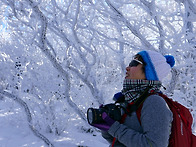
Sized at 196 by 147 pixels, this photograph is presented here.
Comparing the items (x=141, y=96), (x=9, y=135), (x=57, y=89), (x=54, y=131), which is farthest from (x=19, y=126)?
(x=141, y=96)

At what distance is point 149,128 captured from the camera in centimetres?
112

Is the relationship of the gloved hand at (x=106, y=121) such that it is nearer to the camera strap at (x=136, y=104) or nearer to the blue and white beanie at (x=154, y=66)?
the camera strap at (x=136, y=104)

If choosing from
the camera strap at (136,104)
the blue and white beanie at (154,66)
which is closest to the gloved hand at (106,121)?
the camera strap at (136,104)

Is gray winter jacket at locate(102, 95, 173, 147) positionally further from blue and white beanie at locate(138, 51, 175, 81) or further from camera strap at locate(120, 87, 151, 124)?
blue and white beanie at locate(138, 51, 175, 81)

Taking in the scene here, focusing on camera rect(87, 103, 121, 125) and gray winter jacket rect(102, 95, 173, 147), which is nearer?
gray winter jacket rect(102, 95, 173, 147)

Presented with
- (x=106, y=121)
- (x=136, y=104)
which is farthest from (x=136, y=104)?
(x=106, y=121)

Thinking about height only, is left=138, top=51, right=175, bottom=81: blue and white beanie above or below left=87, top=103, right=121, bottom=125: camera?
above

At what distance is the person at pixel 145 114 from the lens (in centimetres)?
111

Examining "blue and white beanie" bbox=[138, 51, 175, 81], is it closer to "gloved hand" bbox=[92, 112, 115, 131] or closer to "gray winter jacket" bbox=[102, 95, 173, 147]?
"gray winter jacket" bbox=[102, 95, 173, 147]

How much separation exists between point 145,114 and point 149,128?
0.09 metres

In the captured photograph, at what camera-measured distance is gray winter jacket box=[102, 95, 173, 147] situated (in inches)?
43.2

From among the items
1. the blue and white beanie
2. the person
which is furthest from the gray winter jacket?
the blue and white beanie

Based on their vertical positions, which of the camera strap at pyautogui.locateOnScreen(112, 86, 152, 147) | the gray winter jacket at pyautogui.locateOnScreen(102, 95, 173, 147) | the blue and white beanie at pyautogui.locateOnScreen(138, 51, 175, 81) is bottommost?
the gray winter jacket at pyautogui.locateOnScreen(102, 95, 173, 147)

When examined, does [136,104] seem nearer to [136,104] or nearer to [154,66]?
[136,104]
